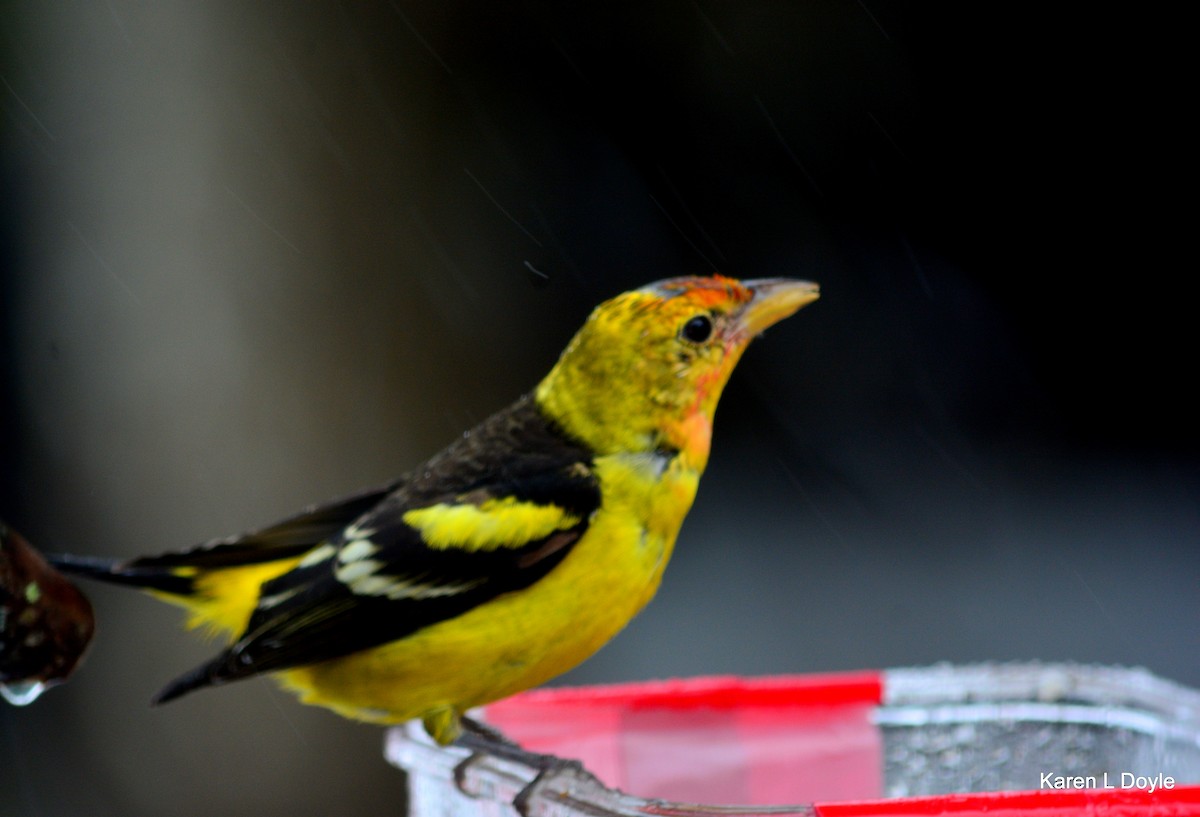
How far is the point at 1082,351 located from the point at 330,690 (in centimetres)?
394

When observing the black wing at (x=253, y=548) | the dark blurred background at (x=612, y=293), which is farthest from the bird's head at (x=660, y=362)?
the dark blurred background at (x=612, y=293)

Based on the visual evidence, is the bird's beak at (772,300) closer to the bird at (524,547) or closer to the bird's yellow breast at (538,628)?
the bird at (524,547)

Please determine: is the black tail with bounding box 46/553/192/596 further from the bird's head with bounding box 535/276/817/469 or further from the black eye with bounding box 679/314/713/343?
the black eye with bounding box 679/314/713/343

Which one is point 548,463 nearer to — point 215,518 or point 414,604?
point 414,604

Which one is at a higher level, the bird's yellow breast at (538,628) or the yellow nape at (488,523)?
the yellow nape at (488,523)

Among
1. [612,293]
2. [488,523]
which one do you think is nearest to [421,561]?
[488,523]

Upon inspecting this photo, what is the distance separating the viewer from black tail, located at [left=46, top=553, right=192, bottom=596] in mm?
1121

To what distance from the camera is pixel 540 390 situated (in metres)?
1.25

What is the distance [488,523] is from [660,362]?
0.21 metres

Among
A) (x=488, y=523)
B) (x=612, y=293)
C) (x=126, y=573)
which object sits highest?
(x=126, y=573)

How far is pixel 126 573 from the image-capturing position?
3.92 ft

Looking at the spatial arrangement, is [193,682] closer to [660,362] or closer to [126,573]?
[126,573]

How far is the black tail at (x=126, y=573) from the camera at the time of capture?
A: 1121mm

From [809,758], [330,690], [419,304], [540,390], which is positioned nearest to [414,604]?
[330,690]
